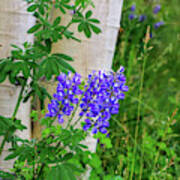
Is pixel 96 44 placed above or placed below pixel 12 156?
above

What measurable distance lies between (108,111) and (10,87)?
1.82ft

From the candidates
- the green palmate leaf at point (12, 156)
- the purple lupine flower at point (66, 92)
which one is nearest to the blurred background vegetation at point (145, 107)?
the purple lupine flower at point (66, 92)

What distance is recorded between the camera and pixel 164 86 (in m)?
3.08

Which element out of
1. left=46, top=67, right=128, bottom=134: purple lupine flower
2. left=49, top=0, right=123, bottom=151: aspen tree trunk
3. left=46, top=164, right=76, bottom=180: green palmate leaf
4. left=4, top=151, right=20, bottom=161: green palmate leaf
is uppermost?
left=49, top=0, right=123, bottom=151: aspen tree trunk

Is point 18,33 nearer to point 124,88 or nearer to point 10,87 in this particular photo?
point 10,87

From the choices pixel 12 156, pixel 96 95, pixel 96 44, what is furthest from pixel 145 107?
pixel 12 156

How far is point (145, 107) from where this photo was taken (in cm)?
224

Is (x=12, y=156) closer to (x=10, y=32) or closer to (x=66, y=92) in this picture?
(x=66, y=92)

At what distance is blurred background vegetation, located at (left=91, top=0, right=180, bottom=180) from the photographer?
5.50 ft

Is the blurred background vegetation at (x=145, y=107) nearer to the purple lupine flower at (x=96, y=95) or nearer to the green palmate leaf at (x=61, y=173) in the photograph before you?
the purple lupine flower at (x=96, y=95)

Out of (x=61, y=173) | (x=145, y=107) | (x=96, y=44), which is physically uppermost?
(x=96, y=44)

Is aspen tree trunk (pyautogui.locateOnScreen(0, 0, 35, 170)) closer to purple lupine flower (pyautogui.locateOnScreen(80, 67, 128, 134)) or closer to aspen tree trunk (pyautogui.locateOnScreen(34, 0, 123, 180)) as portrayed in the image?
aspen tree trunk (pyautogui.locateOnScreen(34, 0, 123, 180))

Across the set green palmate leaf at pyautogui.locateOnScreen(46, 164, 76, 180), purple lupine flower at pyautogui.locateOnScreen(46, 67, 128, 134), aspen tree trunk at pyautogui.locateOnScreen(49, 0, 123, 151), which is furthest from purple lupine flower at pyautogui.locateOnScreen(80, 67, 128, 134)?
aspen tree trunk at pyautogui.locateOnScreen(49, 0, 123, 151)

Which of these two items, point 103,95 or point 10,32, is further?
point 10,32
